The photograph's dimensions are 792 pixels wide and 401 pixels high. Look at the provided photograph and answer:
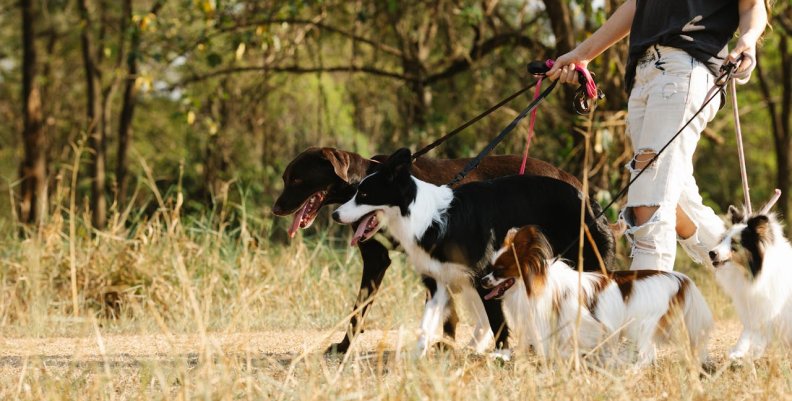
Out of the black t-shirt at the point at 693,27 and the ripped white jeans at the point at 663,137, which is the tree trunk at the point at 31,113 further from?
the black t-shirt at the point at 693,27

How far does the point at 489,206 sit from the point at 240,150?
9.99m

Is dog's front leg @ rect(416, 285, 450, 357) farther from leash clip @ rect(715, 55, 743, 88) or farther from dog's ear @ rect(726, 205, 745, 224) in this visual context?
leash clip @ rect(715, 55, 743, 88)

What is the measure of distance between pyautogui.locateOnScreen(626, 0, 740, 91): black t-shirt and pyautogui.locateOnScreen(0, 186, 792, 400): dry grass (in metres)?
1.44

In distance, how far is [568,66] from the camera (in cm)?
531

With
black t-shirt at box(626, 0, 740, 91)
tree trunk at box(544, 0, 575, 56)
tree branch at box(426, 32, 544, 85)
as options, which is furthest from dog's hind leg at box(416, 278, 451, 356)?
tree branch at box(426, 32, 544, 85)

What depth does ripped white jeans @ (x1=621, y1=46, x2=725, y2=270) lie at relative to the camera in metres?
4.68

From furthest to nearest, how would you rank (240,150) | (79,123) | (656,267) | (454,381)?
(79,123) < (240,150) < (656,267) < (454,381)

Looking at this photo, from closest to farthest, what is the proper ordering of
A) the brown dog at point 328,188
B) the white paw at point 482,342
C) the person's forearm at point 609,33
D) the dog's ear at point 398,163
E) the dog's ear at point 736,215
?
the dog's ear at point 736,215, the dog's ear at point 398,163, the person's forearm at point 609,33, the white paw at point 482,342, the brown dog at point 328,188

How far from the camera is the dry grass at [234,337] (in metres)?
3.59

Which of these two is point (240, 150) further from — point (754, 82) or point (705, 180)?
point (705, 180)

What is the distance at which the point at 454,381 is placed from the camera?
337cm

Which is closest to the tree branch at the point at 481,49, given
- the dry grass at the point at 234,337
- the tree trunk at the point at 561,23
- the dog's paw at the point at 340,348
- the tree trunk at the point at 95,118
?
the tree trunk at the point at 561,23

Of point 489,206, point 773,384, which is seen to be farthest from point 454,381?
point 489,206

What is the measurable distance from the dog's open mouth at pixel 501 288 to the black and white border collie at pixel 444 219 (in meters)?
0.27
